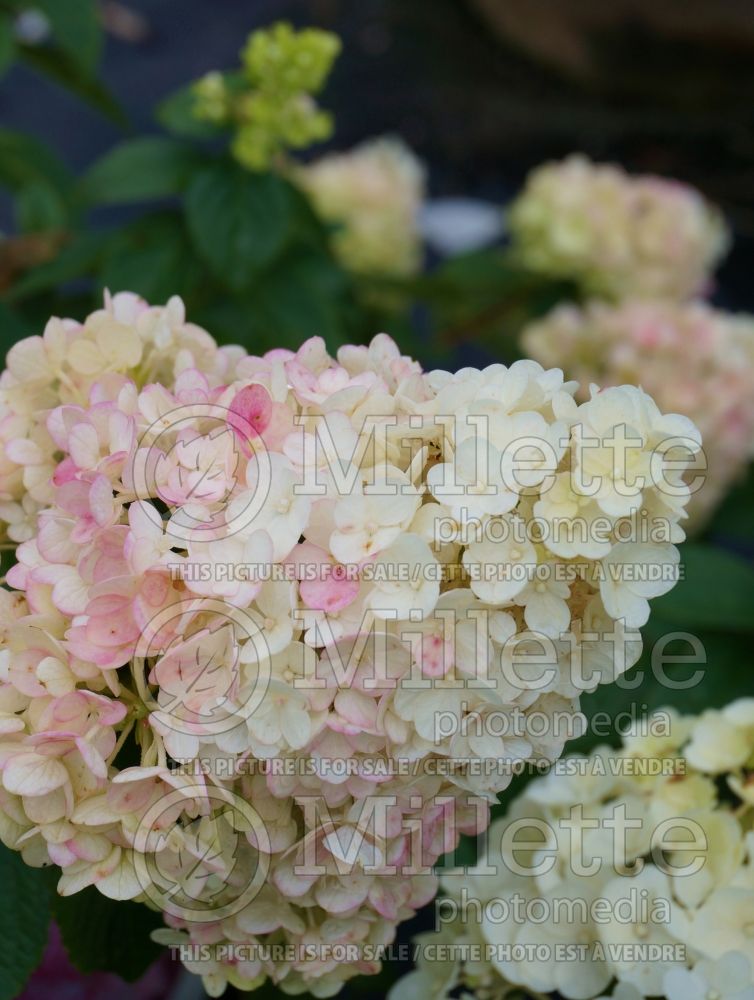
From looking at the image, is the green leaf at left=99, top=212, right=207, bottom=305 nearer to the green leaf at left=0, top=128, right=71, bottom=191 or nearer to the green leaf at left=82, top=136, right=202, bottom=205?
the green leaf at left=82, top=136, right=202, bottom=205

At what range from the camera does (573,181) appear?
1.51 m

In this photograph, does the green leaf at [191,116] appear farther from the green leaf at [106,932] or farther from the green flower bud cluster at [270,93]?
the green leaf at [106,932]

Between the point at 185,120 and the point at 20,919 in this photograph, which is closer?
the point at 20,919

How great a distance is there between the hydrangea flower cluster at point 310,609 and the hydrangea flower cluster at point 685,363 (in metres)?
0.83

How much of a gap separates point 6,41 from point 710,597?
30.5 inches

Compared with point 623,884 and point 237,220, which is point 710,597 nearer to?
point 623,884

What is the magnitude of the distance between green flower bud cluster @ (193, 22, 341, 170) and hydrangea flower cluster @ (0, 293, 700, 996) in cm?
52

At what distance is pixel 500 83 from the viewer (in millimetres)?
3748

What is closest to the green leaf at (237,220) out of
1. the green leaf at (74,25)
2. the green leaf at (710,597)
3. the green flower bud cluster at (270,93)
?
the green flower bud cluster at (270,93)

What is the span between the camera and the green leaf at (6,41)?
93cm

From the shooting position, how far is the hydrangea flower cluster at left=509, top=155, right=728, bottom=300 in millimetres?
1463

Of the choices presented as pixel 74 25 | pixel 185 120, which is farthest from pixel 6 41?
pixel 185 120

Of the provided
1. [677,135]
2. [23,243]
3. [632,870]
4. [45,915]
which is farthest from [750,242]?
[45,915]

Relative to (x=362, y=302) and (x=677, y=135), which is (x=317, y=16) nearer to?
(x=677, y=135)
